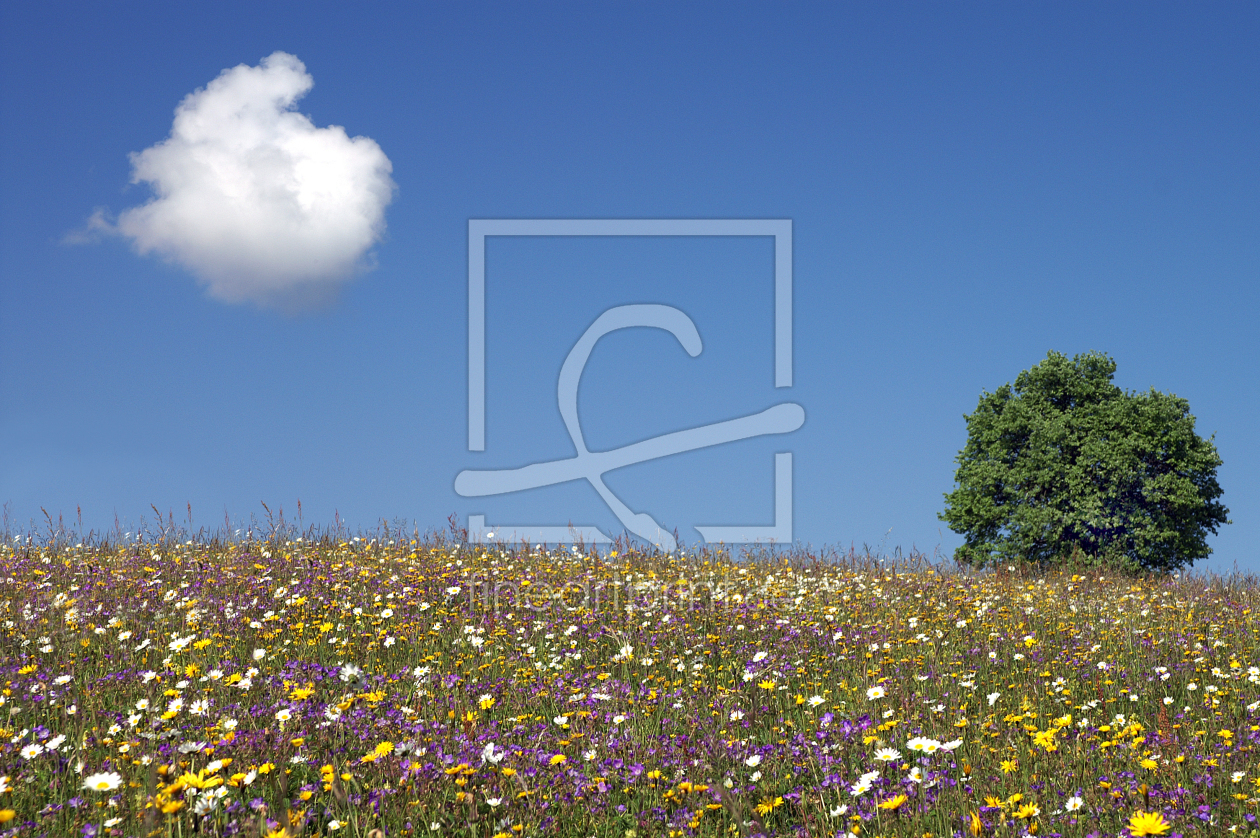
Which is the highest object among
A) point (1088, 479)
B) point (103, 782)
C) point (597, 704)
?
point (1088, 479)

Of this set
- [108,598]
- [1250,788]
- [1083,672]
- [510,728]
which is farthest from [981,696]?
[108,598]

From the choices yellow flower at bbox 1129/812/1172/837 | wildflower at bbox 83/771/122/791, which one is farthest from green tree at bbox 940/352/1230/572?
wildflower at bbox 83/771/122/791

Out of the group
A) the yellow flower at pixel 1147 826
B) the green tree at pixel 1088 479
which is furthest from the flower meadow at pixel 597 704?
the green tree at pixel 1088 479

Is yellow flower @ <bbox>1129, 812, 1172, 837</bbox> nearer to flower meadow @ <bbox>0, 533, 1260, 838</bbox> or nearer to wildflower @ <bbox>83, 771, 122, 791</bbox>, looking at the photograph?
flower meadow @ <bbox>0, 533, 1260, 838</bbox>

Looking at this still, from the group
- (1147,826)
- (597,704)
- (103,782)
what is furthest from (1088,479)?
(103,782)

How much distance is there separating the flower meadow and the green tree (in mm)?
9288

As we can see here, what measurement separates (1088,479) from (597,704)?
17.9 metres

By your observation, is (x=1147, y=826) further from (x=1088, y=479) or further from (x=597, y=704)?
(x=1088, y=479)

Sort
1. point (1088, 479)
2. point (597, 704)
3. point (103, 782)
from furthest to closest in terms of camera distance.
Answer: point (1088, 479), point (597, 704), point (103, 782)

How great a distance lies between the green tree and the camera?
19984 mm

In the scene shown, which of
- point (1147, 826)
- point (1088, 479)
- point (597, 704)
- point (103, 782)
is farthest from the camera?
point (1088, 479)

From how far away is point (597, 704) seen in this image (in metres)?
6.04

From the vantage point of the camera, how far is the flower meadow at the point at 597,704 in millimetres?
4281

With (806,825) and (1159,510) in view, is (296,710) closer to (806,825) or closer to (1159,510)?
(806,825)
